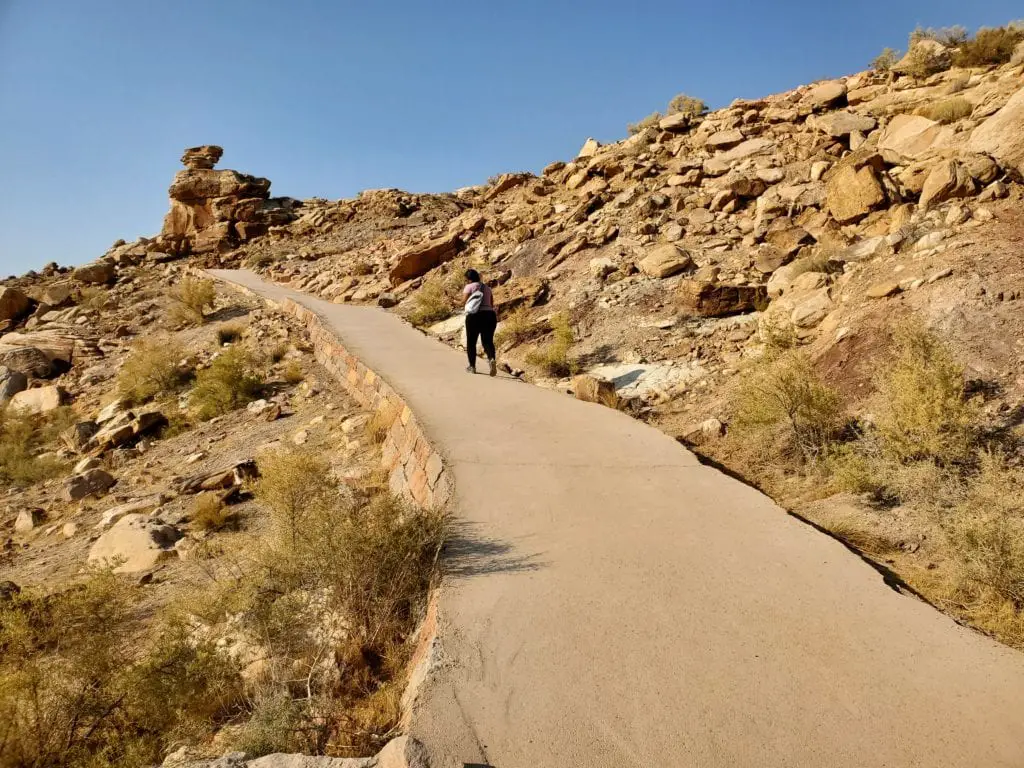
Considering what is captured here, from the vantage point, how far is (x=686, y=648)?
3.00 meters

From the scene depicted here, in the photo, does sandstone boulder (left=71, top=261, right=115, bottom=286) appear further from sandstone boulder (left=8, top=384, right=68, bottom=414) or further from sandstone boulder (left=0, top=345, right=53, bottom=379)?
sandstone boulder (left=8, top=384, right=68, bottom=414)

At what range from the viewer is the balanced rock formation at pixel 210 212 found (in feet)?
101

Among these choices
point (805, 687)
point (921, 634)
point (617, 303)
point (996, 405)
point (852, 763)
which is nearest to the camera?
point (852, 763)

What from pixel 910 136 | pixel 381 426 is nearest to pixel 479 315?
pixel 381 426

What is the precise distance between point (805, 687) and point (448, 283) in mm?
13812

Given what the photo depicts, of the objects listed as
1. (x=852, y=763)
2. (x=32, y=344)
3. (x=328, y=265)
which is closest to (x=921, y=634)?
(x=852, y=763)

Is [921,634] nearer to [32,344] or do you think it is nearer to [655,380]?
[655,380]

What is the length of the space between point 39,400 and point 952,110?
70.8ft

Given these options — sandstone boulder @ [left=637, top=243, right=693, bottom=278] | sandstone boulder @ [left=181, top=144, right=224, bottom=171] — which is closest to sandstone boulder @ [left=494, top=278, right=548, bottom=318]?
sandstone boulder @ [left=637, top=243, right=693, bottom=278]

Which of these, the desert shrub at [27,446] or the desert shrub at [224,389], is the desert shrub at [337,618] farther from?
the desert shrub at [27,446]

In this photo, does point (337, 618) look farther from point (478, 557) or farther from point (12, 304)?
point (12, 304)

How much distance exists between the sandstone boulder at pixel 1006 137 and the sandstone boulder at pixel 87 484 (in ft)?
48.6

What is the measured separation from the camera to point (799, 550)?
3.86m

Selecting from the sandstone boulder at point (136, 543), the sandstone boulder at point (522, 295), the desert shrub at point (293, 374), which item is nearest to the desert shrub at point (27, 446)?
the desert shrub at point (293, 374)
